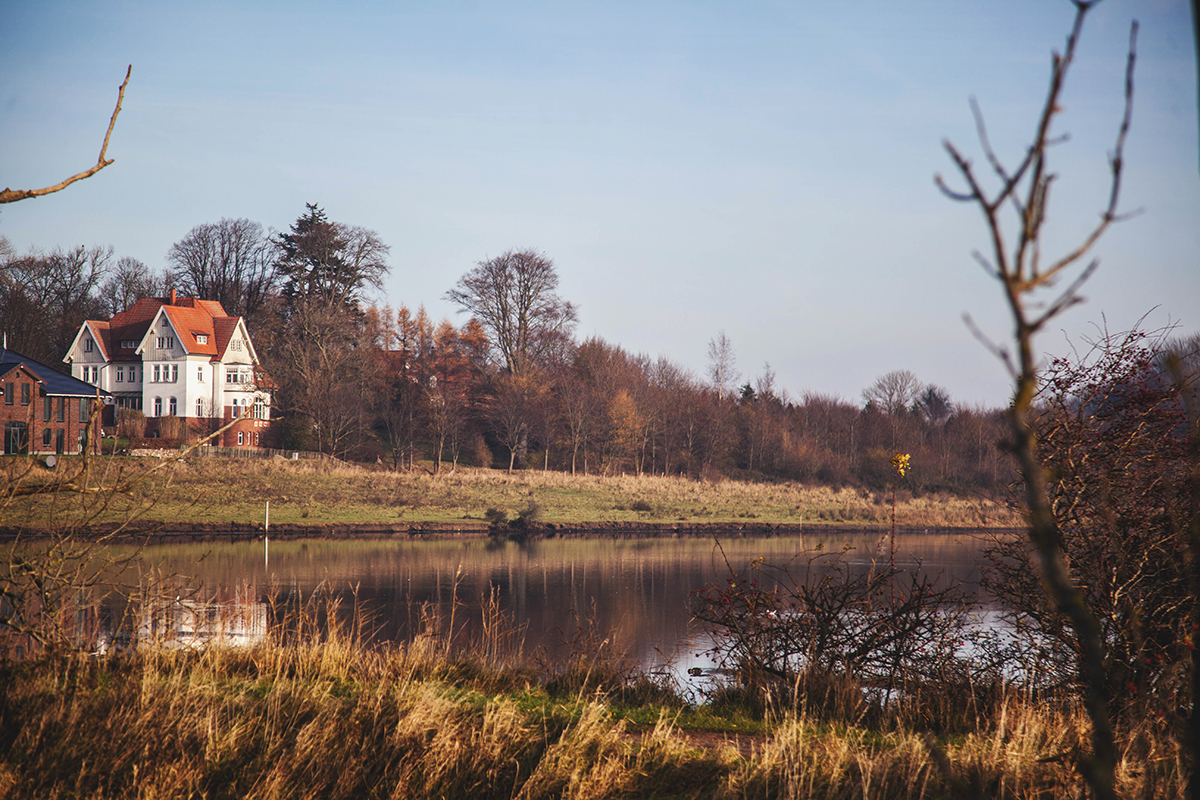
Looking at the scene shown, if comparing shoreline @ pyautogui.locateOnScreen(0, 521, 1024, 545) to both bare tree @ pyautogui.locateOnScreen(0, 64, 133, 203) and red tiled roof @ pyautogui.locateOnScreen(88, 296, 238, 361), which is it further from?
bare tree @ pyautogui.locateOnScreen(0, 64, 133, 203)

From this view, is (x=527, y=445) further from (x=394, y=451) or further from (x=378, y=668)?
(x=378, y=668)

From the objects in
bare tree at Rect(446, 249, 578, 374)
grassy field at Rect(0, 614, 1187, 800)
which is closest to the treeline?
bare tree at Rect(446, 249, 578, 374)

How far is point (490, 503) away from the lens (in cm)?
3956

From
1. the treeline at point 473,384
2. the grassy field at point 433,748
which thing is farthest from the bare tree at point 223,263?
the grassy field at point 433,748

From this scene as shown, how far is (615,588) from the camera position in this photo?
22.0m

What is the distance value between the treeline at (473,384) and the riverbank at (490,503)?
4.60 m

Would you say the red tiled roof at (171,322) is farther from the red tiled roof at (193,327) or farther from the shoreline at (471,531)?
the shoreline at (471,531)

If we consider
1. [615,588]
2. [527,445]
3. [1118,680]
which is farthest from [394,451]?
[1118,680]

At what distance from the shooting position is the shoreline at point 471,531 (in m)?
31.4

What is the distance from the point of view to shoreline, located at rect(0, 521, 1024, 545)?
31406 mm

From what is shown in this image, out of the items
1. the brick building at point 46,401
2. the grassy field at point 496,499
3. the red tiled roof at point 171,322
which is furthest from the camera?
the red tiled roof at point 171,322

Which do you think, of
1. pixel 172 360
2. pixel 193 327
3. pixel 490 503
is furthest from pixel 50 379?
pixel 490 503

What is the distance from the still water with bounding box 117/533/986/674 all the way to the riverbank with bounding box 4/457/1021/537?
3.32 metres

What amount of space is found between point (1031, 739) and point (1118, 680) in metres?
1.52
